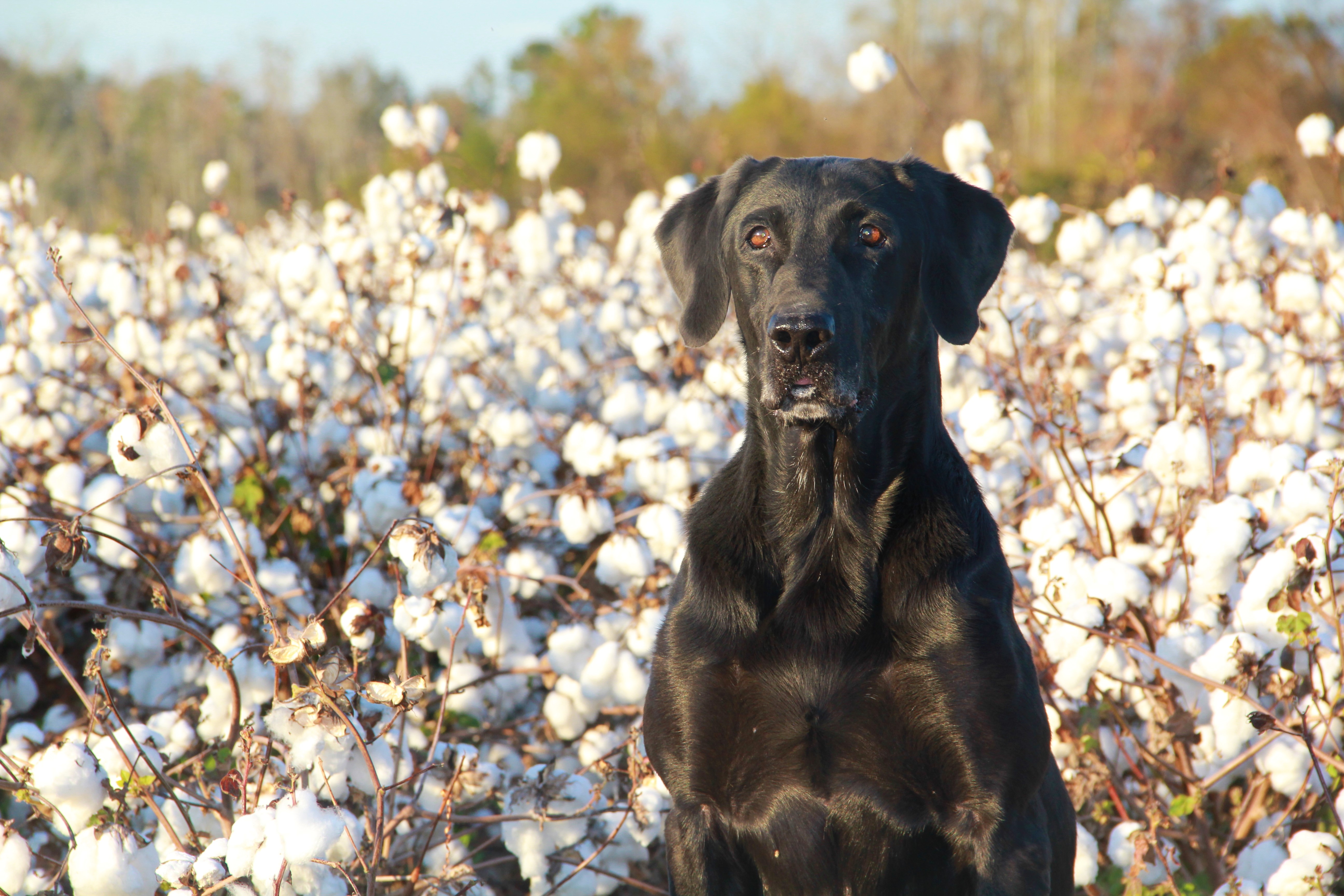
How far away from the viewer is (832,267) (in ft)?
7.32

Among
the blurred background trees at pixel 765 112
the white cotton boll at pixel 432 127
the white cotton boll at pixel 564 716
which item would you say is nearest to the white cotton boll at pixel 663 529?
the white cotton boll at pixel 564 716

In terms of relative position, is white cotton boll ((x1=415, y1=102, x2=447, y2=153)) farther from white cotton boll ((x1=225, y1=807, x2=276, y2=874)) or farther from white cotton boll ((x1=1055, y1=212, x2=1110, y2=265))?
white cotton boll ((x1=225, y1=807, x2=276, y2=874))

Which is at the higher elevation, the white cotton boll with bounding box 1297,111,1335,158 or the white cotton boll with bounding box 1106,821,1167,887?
the white cotton boll with bounding box 1297,111,1335,158

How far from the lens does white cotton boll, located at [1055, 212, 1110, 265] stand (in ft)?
16.4

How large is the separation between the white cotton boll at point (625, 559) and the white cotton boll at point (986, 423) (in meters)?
0.94

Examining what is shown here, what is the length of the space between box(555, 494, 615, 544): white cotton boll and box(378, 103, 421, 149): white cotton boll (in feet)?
8.62

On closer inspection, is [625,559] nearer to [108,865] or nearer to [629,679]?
[629,679]

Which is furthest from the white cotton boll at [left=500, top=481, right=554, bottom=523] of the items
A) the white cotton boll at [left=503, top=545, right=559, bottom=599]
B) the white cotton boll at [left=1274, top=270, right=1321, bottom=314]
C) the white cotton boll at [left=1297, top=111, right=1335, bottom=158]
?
the white cotton boll at [left=1297, top=111, right=1335, bottom=158]

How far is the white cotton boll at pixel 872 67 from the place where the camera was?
4.52 m

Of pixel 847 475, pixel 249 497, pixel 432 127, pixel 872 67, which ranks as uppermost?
pixel 432 127

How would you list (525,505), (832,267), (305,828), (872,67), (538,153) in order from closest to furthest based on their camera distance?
(305,828) < (832,267) < (525,505) < (872,67) < (538,153)

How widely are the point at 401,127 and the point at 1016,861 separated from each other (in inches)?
172

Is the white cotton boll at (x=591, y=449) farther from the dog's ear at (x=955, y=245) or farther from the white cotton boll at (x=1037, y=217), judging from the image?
the white cotton boll at (x=1037, y=217)

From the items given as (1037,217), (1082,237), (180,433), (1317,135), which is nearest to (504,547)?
(180,433)
